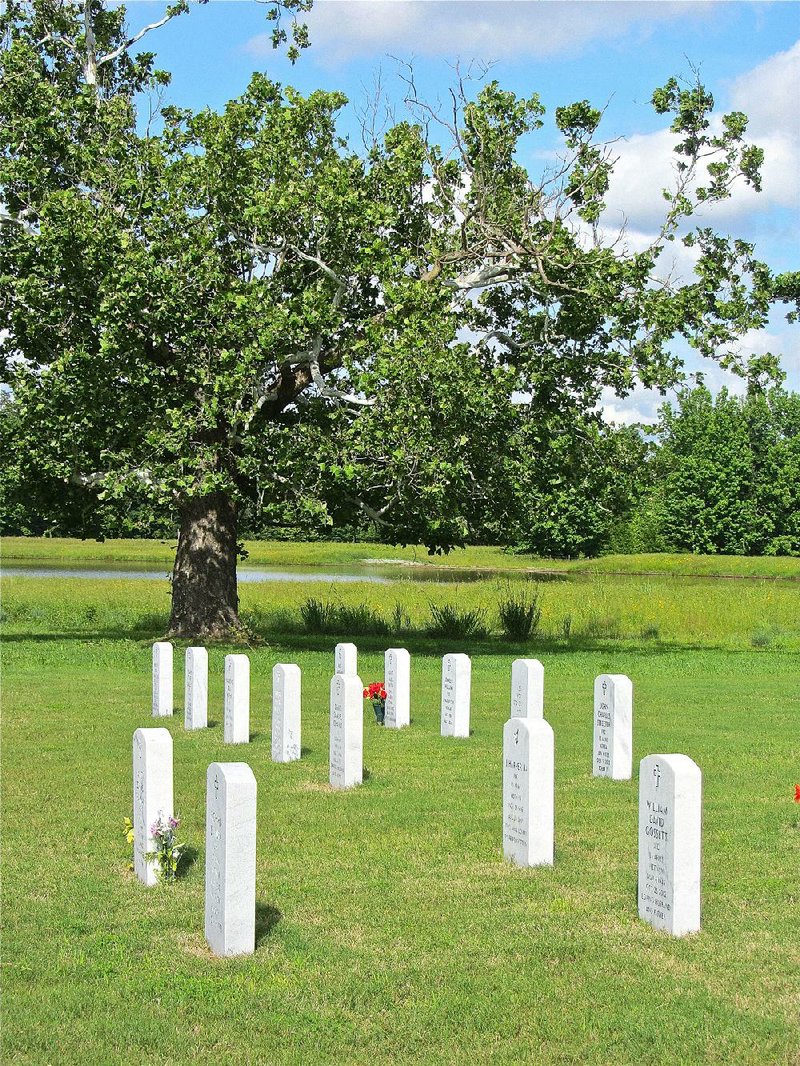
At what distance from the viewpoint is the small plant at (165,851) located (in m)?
8.33

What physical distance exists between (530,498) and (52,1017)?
19.3 meters

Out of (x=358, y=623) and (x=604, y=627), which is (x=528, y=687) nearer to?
(x=358, y=623)

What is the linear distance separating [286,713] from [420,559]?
68719mm

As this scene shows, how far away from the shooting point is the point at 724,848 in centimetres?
938

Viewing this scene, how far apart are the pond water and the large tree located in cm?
2502

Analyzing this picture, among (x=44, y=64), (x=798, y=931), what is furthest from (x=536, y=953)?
(x=44, y=64)

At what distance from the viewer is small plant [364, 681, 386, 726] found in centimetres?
1534

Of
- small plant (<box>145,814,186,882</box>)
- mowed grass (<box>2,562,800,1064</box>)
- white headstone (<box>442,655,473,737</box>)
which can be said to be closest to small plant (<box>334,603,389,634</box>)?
mowed grass (<box>2,562,800,1064</box>)

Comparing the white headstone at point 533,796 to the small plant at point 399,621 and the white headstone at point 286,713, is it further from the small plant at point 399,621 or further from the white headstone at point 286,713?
the small plant at point 399,621

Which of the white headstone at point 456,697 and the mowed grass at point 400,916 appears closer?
the mowed grass at point 400,916

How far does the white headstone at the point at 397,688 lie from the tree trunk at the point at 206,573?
10416mm

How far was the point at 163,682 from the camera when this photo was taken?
1611 centimetres

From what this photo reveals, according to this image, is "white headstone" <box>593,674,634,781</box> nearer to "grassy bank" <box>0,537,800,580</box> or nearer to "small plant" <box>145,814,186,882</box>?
"small plant" <box>145,814,186,882</box>

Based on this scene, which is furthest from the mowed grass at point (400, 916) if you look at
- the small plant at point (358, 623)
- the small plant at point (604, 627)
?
the small plant at point (604, 627)
